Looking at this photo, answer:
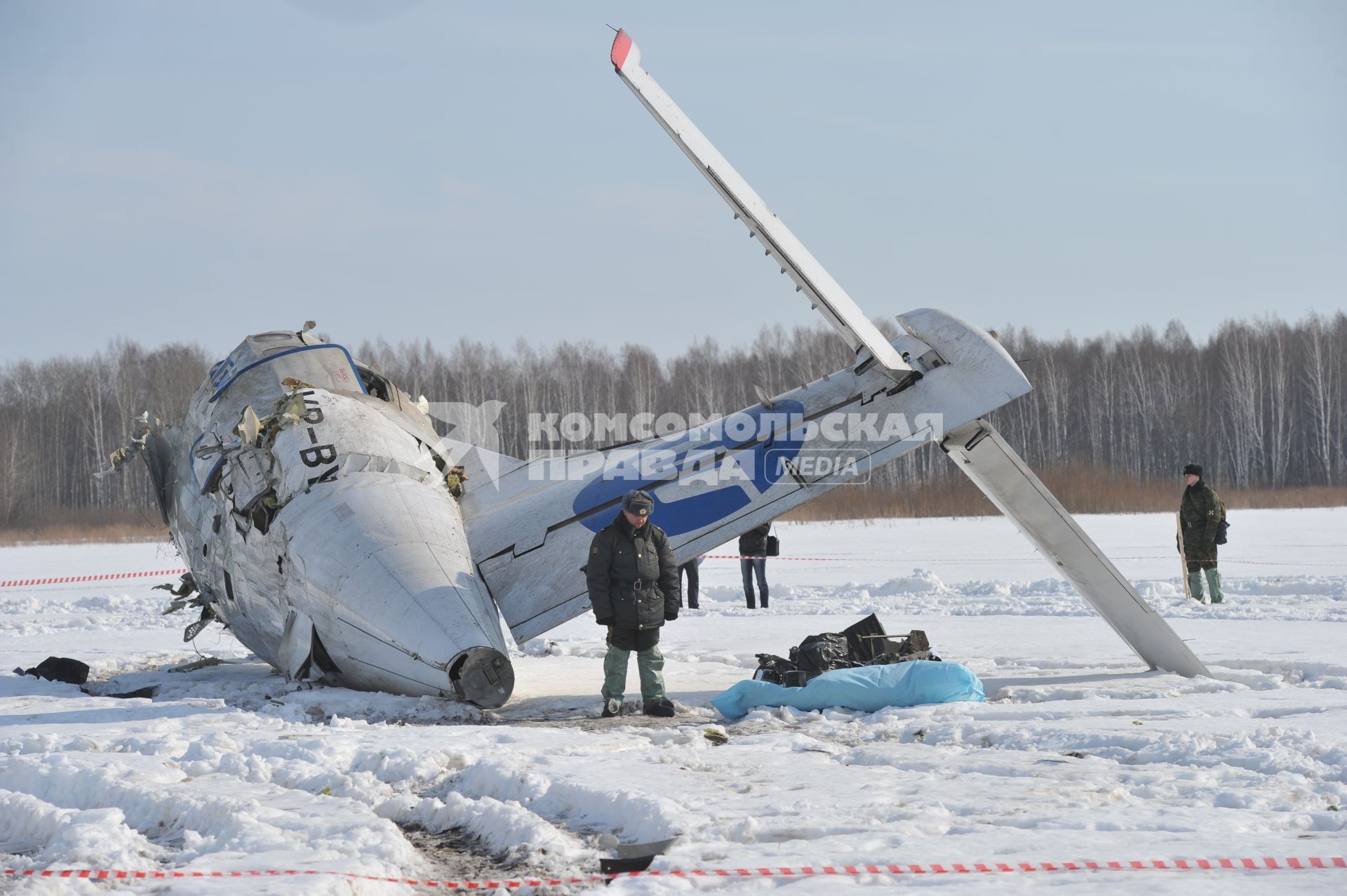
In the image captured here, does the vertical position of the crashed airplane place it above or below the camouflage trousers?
above

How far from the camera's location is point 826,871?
4539mm

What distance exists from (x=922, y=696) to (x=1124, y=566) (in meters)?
14.4

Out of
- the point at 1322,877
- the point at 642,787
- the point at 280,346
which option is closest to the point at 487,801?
the point at 642,787

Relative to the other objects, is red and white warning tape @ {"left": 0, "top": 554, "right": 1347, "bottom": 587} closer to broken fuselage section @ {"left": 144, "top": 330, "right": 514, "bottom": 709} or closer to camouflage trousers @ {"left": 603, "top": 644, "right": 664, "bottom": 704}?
broken fuselage section @ {"left": 144, "top": 330, "right": 514, "bottom": 709}

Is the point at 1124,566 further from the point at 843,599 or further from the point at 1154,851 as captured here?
the point at 1154,851

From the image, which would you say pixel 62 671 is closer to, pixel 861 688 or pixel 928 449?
pixel 861 688

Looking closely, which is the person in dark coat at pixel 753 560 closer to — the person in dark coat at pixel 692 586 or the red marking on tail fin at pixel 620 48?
the person in dark coat at pixel 692 586

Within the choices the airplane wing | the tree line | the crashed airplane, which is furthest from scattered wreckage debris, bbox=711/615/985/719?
the tree line

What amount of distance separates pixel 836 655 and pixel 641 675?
1672mm

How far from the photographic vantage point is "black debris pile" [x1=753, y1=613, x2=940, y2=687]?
8.93 m

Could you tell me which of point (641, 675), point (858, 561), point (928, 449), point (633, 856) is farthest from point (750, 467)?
point (928, 449)

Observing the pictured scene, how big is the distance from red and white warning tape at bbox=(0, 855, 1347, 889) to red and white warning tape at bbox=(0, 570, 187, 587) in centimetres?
2089

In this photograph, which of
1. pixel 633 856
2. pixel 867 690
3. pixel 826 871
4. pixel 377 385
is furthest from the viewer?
pixel 377 385

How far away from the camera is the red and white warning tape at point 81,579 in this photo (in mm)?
24953
